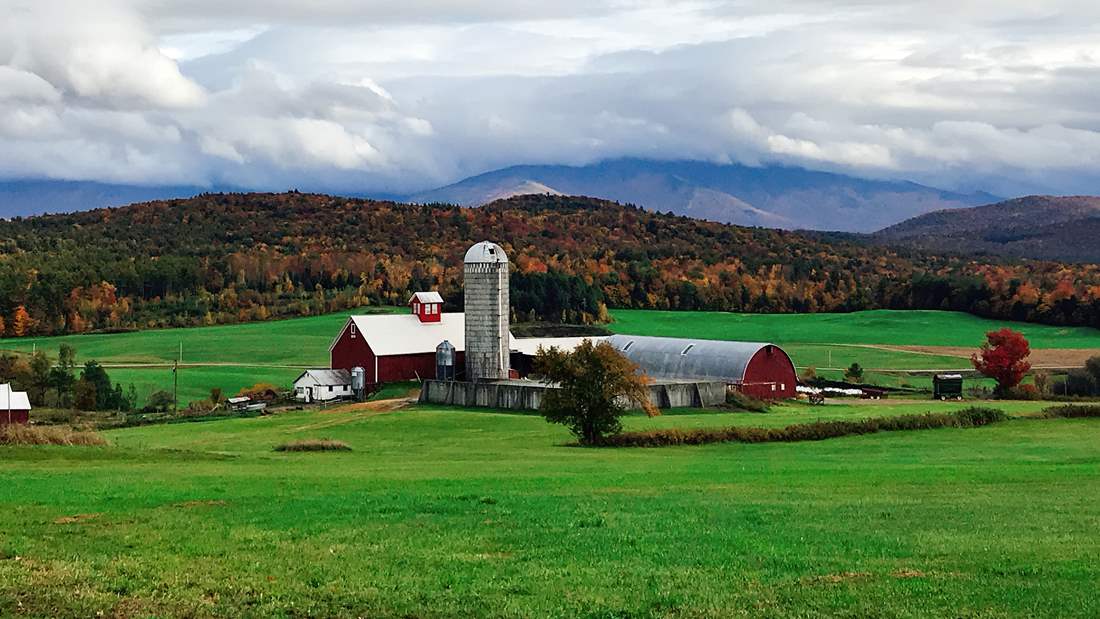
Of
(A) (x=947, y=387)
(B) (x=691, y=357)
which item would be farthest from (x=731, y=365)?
(A) (x=947, y=387)

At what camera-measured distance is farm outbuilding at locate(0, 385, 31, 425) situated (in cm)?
6272

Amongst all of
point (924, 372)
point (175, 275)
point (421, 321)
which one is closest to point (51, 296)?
point (175, 275)

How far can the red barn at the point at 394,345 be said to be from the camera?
79.5m

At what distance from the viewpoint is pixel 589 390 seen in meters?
46.7

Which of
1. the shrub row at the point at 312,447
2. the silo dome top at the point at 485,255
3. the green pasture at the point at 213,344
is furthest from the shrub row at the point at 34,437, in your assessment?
the green pasture at the point at 213,344

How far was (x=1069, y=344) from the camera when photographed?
363ft

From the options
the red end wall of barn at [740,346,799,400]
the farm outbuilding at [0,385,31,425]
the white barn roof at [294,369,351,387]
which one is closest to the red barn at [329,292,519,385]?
the white barn roof at [294,369,351,387]

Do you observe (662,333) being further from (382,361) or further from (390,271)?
(382,361)

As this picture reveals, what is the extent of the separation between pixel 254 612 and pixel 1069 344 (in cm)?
10776

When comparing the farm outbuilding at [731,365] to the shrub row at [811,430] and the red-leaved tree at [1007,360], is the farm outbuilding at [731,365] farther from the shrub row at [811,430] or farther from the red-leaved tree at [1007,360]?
the shrub row at [811,430]

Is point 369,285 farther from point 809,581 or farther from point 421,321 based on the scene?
point 809,581

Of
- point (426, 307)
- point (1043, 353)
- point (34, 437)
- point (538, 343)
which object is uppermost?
point (426, 307)

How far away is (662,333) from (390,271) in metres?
38.0

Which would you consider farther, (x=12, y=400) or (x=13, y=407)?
(x=12, y=400)
